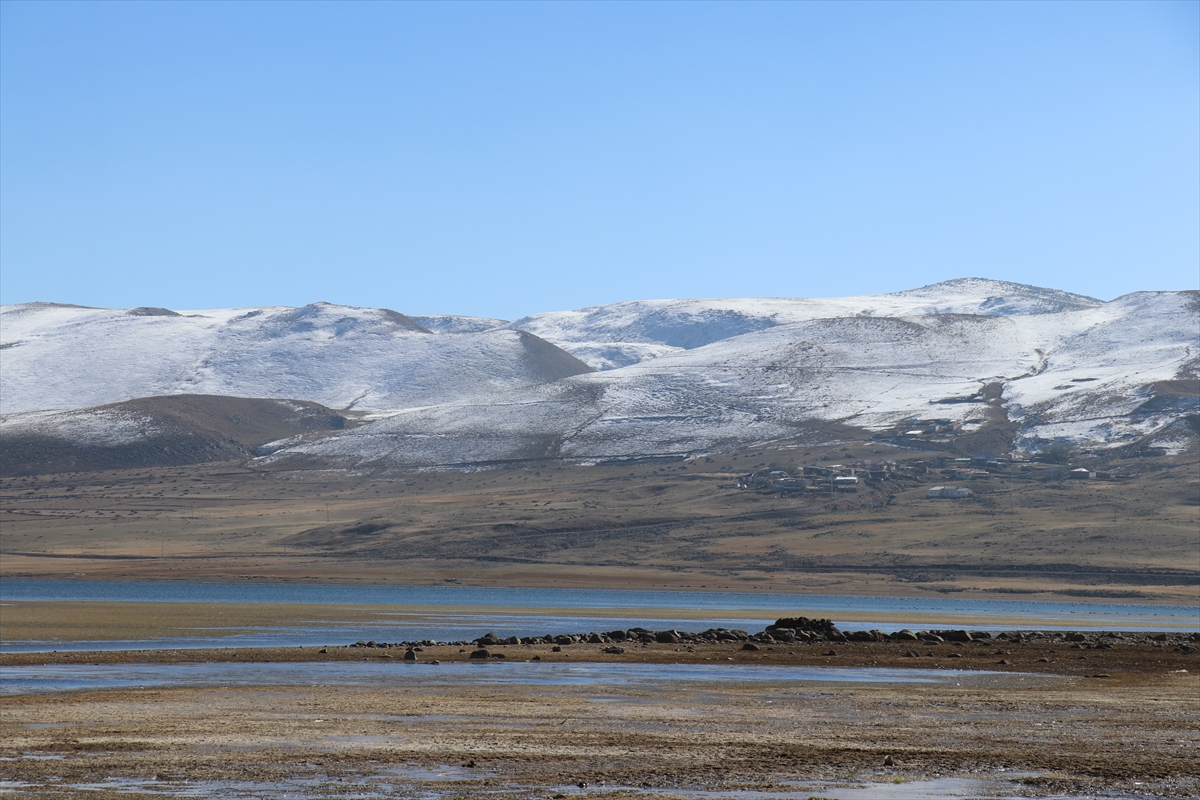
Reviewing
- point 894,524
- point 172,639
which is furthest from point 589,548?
point 172,639

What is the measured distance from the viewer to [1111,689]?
39.0 m

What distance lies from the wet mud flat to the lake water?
17343 millimetres

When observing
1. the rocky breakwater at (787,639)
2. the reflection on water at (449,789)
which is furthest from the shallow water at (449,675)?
the reflection on water at (449,789)

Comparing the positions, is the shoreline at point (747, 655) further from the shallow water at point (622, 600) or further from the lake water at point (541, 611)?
the shallow water at point (622, 600)

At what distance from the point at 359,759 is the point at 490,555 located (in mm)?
154266

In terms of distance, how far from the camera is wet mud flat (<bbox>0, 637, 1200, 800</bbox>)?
2156 cm

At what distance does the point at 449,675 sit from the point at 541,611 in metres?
54.1

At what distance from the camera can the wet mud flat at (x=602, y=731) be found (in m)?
21.6

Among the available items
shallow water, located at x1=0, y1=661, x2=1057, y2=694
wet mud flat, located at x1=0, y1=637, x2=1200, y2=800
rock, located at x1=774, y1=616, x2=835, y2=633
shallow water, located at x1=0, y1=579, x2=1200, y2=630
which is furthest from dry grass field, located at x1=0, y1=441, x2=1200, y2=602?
wet mud flat, located at x1=0, y1=637, x2=1200, y2=800

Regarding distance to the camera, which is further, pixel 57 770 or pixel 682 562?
pixel 682 562

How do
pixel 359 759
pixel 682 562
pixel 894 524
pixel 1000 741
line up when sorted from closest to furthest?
pixel 359 759
pixel 1000 741
pixel 682 562
pixel 894 524

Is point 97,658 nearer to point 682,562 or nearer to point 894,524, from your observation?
point 682,562

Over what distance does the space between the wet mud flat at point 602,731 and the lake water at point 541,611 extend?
1734 centimetres

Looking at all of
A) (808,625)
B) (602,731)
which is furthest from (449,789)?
(808,625)
